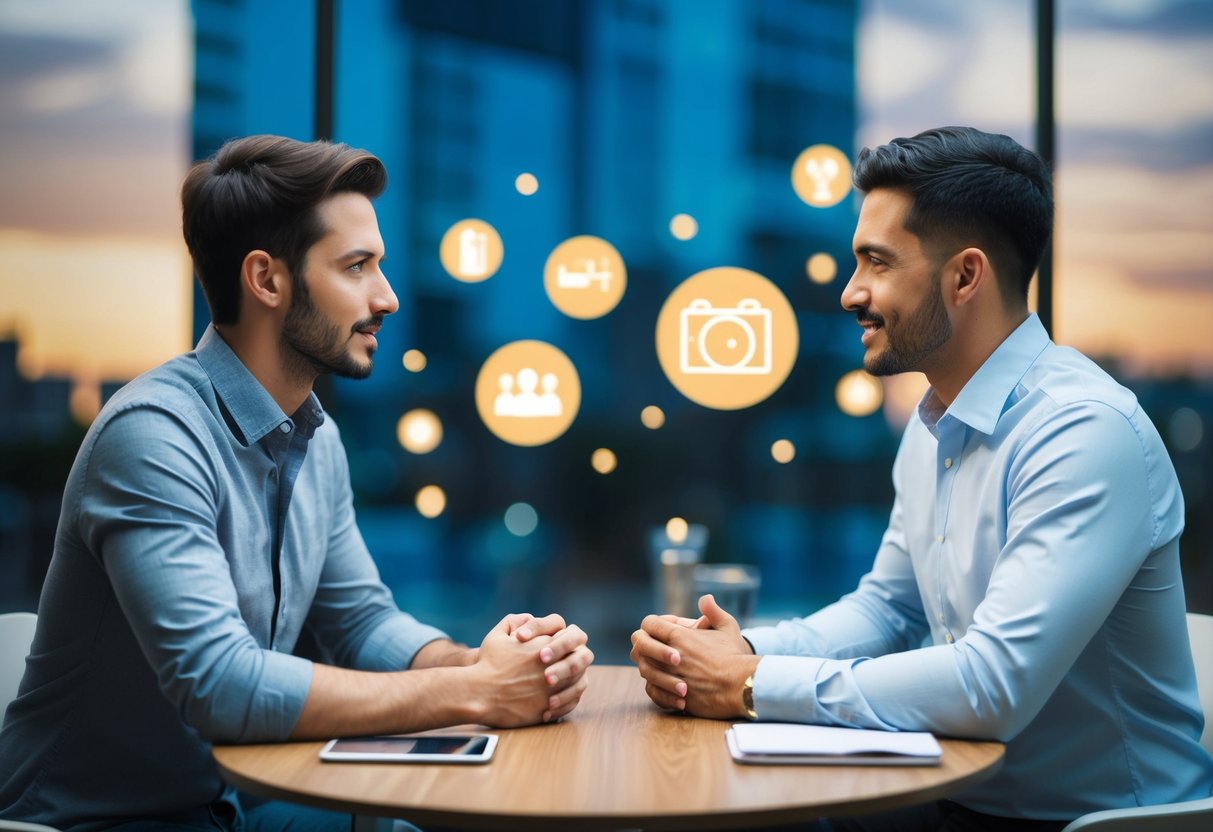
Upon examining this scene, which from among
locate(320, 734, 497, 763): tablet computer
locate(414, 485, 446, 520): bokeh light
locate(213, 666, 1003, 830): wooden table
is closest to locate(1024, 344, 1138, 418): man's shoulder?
locate(213, 666, 1003, 830): wooden table

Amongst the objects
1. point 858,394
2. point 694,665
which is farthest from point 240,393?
point 858,394

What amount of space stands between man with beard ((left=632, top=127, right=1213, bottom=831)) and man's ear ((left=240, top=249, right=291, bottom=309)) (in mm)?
844

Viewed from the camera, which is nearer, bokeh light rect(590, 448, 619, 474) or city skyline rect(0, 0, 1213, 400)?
city skyline rect(0, 0, 1213, 400)

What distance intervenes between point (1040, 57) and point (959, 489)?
1866mm

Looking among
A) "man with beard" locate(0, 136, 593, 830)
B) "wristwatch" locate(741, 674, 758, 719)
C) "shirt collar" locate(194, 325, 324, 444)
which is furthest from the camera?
"shirt collar" locate(194, 325, 324, 444)

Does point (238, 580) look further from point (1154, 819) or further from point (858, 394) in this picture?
point (858, 394)

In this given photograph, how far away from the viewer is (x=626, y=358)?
318 cm

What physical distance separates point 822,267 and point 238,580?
204 centimetres

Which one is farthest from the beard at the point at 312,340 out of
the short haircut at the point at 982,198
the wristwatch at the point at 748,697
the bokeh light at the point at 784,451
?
the bokeh light at the point at 784,451

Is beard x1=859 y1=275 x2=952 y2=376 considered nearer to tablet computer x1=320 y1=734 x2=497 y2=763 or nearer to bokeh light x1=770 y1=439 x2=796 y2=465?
tablet computer x1=320 y1=734 x2=497 y2=763

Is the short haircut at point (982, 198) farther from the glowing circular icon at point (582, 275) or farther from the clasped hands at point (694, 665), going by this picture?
the glowing circular icon at point (582, 275)

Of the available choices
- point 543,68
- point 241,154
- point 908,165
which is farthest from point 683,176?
point 241,154

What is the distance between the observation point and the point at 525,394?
3176mm

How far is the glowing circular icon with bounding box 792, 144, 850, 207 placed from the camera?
122 inches
